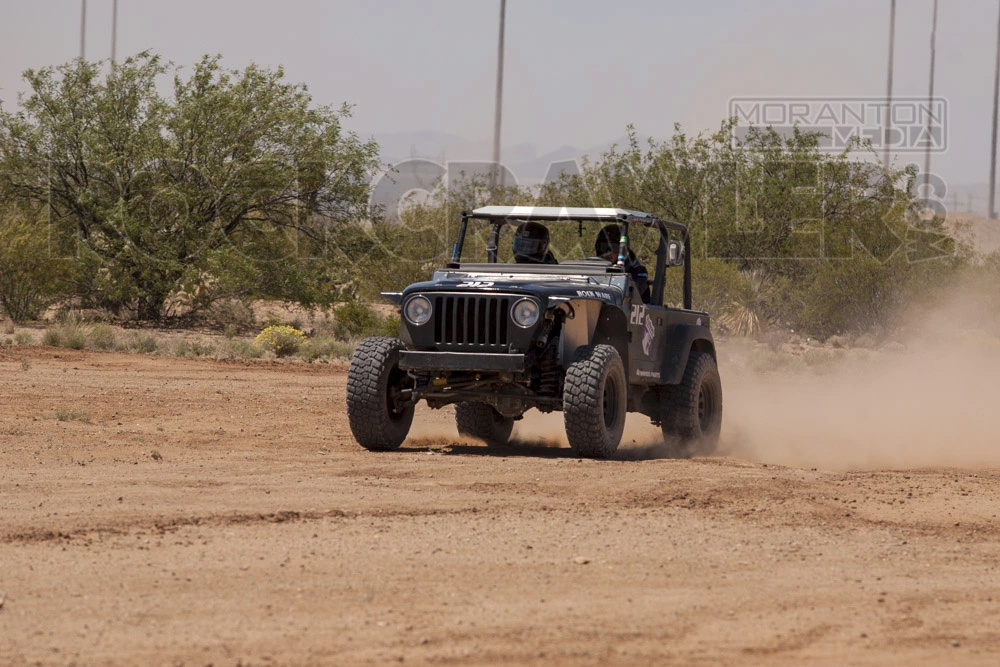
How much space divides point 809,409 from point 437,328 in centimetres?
829

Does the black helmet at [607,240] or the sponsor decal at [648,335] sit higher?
the black helmet at [607,240]

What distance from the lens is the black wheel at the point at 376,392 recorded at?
1104 centimetres

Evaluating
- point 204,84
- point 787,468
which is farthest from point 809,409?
point 204,84

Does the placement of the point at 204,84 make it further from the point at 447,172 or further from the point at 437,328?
the point at 437,328

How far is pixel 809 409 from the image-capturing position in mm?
17625

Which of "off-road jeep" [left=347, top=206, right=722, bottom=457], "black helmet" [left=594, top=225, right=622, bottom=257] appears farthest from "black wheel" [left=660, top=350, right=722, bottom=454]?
"black helmet" [left=594, top=225, right=622, bottom=257]

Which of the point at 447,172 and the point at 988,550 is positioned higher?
the point at 447,172

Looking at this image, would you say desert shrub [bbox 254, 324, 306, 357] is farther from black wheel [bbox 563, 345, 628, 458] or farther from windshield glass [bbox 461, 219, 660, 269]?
black wheel [bbox 563, 345, 628, 458]

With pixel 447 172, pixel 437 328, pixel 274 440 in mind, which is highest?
pixel 447 172

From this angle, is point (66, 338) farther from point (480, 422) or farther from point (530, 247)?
point (530, 247)

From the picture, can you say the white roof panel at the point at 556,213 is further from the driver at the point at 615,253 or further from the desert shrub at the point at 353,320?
the desert shrub at the point at 353,320

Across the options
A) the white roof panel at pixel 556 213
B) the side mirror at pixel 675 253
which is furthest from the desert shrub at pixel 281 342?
the side mirror at pixel 675 253

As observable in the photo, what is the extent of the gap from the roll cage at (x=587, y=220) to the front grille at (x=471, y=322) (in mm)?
1210

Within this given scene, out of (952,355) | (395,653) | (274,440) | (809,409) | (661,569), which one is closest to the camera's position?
(395,653)
